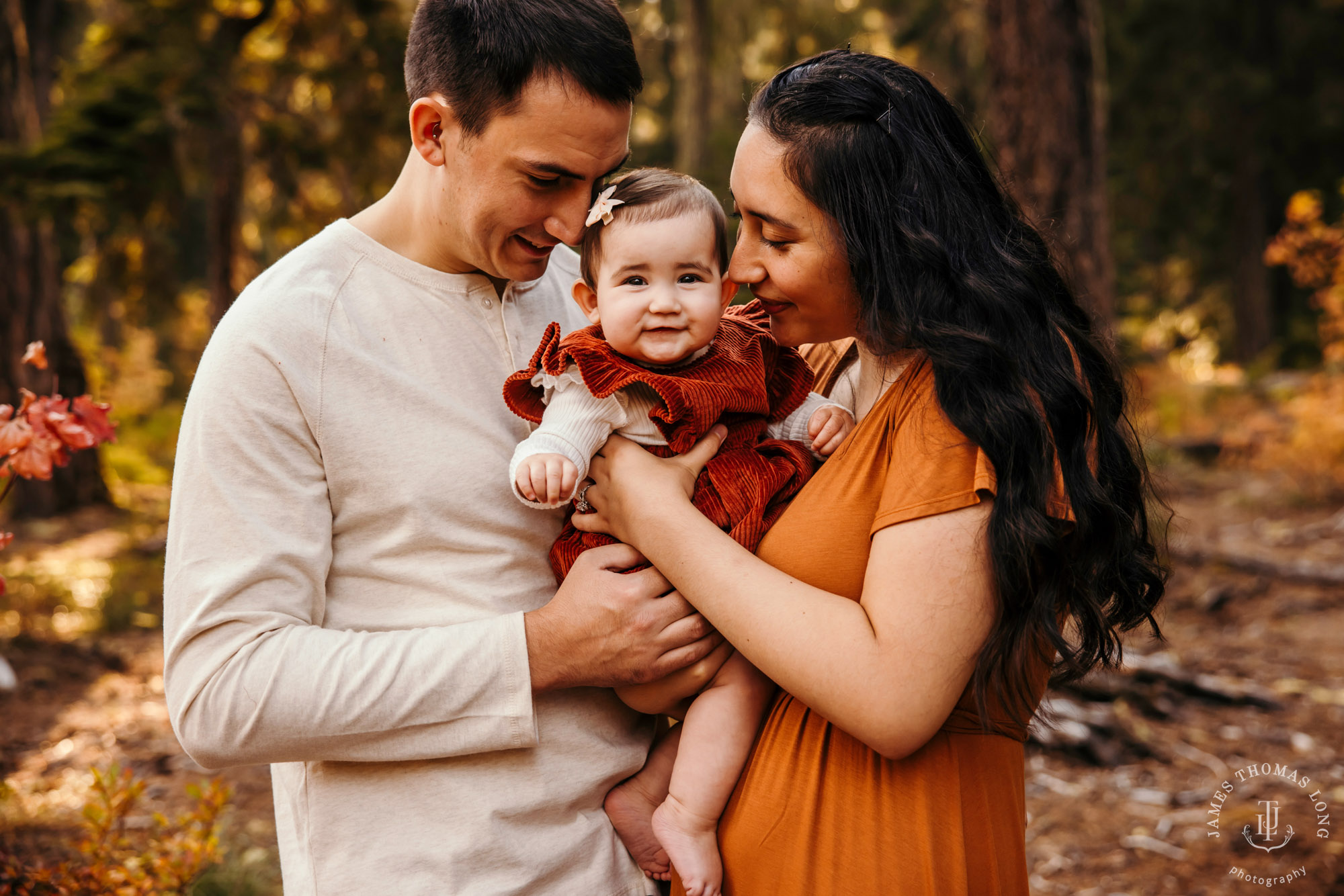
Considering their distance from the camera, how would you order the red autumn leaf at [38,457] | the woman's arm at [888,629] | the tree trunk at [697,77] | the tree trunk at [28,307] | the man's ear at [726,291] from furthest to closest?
the tree trunk at [697,77]
the tree trunk at [28,307]
the red autumn leaf at [38,457]
the man's ear at [726,291]
the woman's arm at [888,629]

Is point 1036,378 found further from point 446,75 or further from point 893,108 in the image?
point 446,75

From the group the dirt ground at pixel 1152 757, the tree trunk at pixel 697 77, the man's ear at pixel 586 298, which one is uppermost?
the tree trunk at pixel 697 77

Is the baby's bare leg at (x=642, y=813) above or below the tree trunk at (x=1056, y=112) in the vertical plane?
below

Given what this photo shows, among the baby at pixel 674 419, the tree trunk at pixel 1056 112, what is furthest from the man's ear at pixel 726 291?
the tree trunk at pixel 1056 112

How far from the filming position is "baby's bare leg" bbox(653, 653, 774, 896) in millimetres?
1723

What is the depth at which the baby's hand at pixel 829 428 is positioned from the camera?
6.27 feet

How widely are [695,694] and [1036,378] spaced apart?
84cm

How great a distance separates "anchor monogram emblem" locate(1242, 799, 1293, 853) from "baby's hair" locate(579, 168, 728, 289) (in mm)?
3277

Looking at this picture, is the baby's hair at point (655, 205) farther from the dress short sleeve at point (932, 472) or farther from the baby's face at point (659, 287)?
the dress short sleeve at point (932, 472)

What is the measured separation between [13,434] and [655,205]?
5.04 ft

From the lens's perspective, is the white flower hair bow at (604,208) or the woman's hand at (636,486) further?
the white flower hair bow at (604,208)

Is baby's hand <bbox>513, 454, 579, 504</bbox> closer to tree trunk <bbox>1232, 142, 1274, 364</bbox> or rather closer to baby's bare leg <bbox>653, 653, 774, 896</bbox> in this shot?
baby's bare leg <bbox>653, 653, 774, 896</bbox>

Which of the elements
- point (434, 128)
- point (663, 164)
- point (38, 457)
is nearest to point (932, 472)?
point (434, 128)

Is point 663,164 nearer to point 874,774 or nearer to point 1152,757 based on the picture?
point 1152,757
